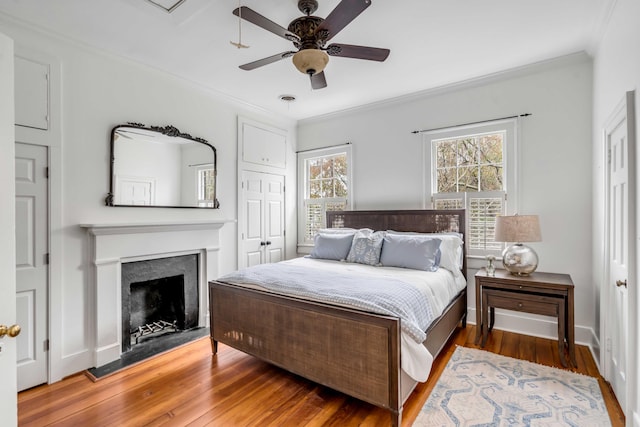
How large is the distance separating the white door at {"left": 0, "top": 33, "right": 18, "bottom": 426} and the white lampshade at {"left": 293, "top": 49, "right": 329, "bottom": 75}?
1.42 metres

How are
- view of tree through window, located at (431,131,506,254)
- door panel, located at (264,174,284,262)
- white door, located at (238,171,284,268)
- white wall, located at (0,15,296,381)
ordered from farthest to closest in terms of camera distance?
door panel, located at (264,174,284,262) → white door, located at (238,171,284,268) → view of tree through window, located at (431,131,506,254) → white wall, located at (0,15,296,381)

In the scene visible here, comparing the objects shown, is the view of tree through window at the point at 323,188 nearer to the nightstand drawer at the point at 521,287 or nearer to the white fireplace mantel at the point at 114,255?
the white fireplace mantel at the point at 114,255

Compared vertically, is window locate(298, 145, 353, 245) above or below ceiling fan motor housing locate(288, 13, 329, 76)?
below

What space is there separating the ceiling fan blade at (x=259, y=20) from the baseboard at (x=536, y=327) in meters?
3.39

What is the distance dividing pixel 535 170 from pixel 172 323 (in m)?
4.18

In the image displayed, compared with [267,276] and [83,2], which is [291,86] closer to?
[83,2]

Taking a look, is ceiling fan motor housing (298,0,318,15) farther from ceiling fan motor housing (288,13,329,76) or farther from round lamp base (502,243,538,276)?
round lamp base (502,243,538,276)

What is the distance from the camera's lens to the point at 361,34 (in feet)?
8.41

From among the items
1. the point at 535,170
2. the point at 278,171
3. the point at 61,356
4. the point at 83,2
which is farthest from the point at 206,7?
Result: the point at 535,170

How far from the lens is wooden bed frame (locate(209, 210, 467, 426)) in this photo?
1.87 metres

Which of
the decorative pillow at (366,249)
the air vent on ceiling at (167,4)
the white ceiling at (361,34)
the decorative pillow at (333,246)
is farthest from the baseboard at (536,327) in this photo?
the air vent on ceiling at (167,4)

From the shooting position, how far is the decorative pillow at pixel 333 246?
356 cm

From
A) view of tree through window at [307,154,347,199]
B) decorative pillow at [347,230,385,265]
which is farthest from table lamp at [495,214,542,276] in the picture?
view of tree through window at [307,154,347,199]

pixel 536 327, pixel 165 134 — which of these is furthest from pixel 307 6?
pixel 536 327
